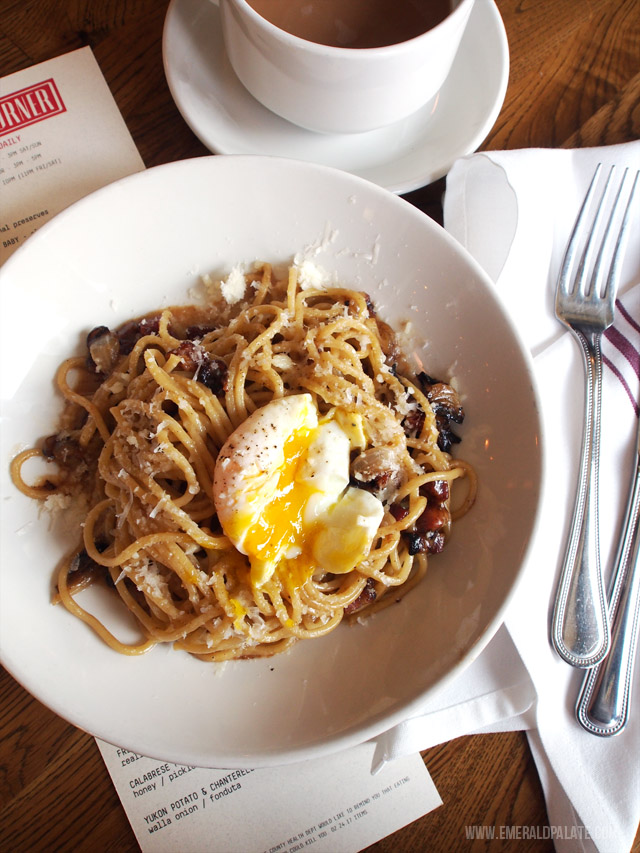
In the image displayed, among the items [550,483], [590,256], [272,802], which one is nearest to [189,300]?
[550,483]

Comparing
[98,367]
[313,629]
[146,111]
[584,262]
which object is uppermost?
[146,111]

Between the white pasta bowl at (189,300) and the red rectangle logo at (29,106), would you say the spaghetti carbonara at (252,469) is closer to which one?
the white pasta bowl at (189,300)

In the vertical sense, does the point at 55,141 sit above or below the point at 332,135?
above

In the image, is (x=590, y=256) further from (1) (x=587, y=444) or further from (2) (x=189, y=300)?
(2) (x=189, y=300)

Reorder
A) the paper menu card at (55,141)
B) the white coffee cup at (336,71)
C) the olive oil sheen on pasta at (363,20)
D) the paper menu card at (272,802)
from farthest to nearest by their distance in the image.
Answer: the paper menu card at (55,141)
the paper menu card at (272,802)
the olive oil sheen on pasta at (363,20)
the white coffee cup at (336,71)

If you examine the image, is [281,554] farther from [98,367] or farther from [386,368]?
[98,367]

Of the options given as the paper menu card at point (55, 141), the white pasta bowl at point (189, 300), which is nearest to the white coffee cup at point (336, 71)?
the white pasta bowl at point (189, 300)

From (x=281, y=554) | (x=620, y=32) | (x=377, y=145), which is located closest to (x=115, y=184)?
(x=377, y=145)
